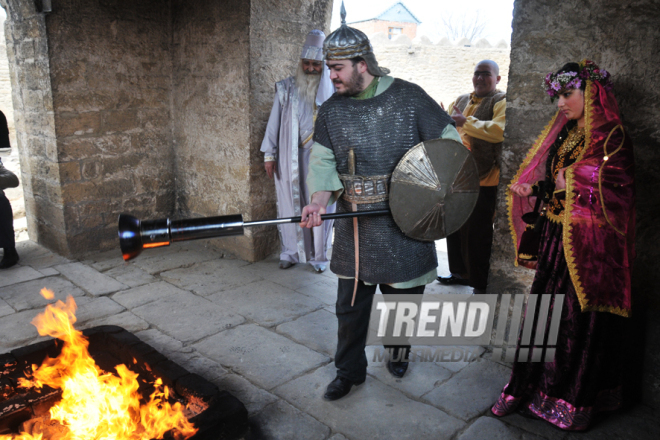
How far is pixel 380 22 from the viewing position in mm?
33125

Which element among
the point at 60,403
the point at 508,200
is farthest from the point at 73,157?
the point at 508,200

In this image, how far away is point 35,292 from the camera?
13.2 ft

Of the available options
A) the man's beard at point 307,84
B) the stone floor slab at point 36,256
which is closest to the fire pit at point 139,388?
the stone floor slab at point 36,256

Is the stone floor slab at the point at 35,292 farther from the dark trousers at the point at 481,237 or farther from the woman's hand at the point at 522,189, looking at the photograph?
the woman's hand at the point at 522,189

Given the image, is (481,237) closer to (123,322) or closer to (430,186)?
(430,186)

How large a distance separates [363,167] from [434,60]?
1591 cm

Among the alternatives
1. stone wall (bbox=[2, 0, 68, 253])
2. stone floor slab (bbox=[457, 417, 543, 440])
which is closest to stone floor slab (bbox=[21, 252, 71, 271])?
stone wall (bbox=[2, 0, 68, 253])

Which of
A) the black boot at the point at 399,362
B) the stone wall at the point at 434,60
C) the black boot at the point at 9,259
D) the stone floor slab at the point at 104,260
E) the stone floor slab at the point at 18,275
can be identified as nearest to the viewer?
the black boot at the point at 399,362

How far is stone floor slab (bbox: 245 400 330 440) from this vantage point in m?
2.33

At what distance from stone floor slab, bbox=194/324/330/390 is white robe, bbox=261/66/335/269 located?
1395 mm

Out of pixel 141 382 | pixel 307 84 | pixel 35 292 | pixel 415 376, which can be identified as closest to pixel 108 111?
pixel 35 292

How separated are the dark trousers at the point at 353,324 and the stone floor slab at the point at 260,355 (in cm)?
34

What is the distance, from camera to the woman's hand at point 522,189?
246 centimetres

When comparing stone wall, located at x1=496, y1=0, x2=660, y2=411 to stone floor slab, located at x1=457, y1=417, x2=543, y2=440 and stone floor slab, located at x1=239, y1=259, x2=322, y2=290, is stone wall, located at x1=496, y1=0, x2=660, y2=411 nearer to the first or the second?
stone floor slab, located at x1=457, y1=417, x2=543, y2=440
